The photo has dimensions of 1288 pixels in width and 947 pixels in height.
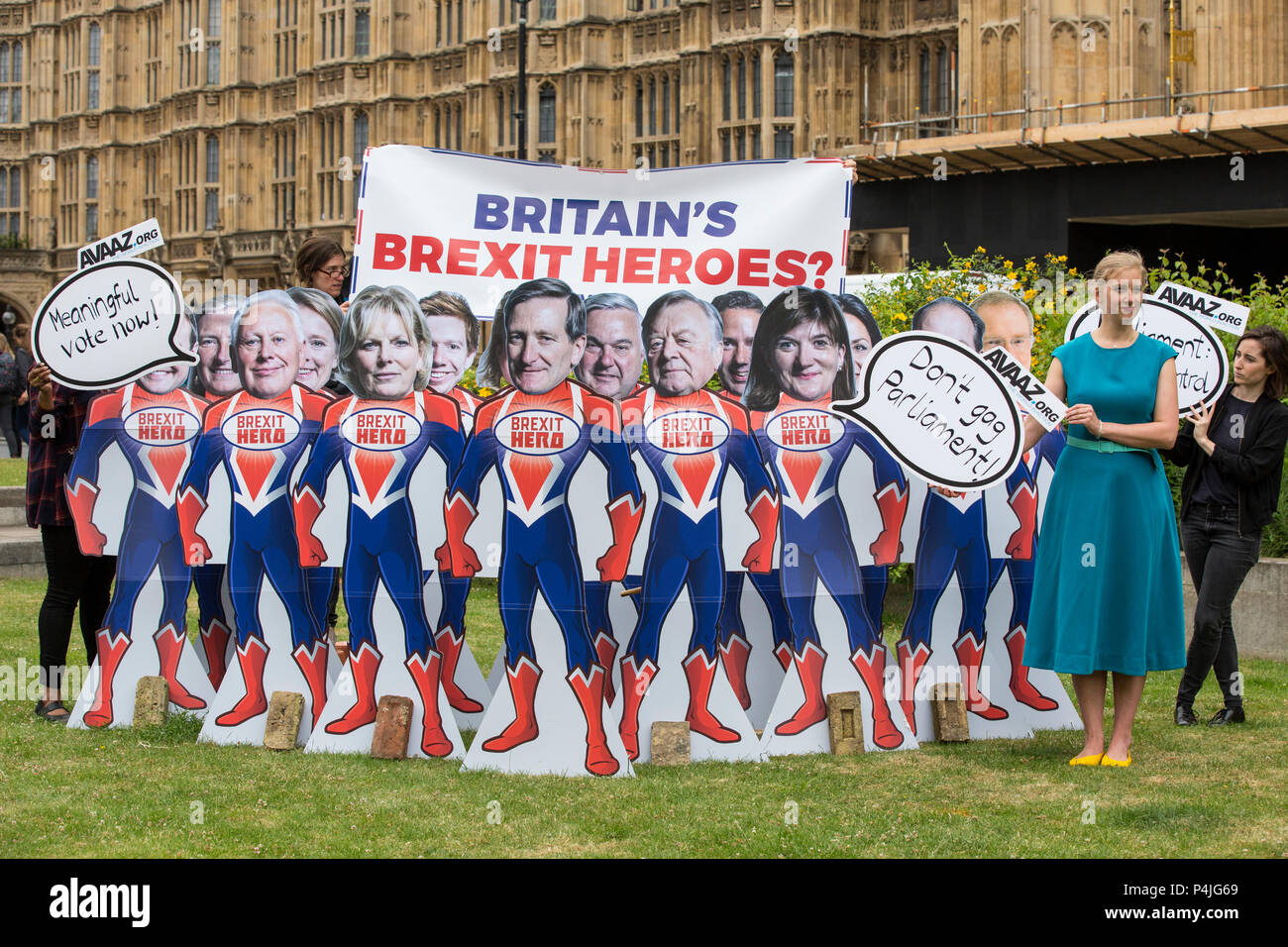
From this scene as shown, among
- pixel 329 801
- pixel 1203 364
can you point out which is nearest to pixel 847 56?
pixel 1203 364

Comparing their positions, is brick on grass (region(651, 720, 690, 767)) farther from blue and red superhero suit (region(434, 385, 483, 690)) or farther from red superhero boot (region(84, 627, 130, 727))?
red superhero boot (region(84, 627, 130, 727))

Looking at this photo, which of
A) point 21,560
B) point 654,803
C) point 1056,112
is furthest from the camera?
point 1056,112

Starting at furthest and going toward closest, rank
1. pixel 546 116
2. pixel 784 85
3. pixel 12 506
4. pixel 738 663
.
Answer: pixel 546 116 < pixel 784 85 < pixel 12 506 < pixel 738 663

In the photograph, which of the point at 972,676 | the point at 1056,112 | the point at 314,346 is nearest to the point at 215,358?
the point at 314,346

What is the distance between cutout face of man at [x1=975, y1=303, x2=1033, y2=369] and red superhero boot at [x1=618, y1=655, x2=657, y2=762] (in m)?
1.87

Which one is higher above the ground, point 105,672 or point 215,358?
point 215,358

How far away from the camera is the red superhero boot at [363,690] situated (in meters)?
6.64

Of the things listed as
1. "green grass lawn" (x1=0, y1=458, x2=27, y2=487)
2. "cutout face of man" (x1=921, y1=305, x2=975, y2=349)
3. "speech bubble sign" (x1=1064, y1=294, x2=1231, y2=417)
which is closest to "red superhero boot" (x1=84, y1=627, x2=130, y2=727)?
"cutout face of man" (x1=921, y1=305, x2=975, y2=349)

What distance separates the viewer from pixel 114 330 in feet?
23.6

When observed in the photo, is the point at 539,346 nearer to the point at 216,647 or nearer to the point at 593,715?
the point at 593,715

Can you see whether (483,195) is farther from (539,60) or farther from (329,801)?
(539,60)

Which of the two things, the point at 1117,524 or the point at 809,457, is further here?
the point at 809,457

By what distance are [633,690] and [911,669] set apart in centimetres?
115

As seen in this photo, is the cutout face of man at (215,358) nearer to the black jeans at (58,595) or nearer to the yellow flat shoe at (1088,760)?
the black jeans at (58,595)
